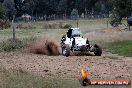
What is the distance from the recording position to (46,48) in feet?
80.8

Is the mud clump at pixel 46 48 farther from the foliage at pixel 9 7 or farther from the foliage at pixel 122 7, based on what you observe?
the foliage at pixel 9 7

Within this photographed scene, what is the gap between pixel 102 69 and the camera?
15.9 metres

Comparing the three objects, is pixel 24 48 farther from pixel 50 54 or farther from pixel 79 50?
pixel 79 50

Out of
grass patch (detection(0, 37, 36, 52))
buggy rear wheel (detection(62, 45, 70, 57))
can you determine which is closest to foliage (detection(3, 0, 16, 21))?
grass patch (detection(0, 37, 36, 52))

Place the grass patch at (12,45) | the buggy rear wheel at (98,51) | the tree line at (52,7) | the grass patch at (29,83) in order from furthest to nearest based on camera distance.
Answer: the tree line at (52,7) → the grass patch at (12,45) → the buggy rear wheel at (98,51) → the grass patch at (29,83)

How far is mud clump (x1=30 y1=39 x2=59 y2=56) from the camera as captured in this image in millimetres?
24328

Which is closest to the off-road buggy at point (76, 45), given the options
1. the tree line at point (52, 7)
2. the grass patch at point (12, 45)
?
the grass patch at point (12, 45)

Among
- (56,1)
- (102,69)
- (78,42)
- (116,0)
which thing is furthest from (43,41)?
(56,1)

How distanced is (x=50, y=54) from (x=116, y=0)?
48.9 feet

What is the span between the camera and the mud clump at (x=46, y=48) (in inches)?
958

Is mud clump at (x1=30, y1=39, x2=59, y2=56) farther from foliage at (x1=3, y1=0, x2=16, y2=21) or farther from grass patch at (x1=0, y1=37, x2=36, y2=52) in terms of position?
foliage at (x1=3, y1=0, x2=16, y2=21)

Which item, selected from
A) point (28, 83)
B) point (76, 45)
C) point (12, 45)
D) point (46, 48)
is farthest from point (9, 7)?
point (28, 83)

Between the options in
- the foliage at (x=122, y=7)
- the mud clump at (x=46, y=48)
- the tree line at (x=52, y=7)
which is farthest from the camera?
the tree line at (x=52, y=7)

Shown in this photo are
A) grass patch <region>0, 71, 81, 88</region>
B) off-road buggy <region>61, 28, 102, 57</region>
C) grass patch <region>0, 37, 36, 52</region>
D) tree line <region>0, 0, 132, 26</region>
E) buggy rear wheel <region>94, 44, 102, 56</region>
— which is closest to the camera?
grass patch <region>0, 71, 81, 88</region>
